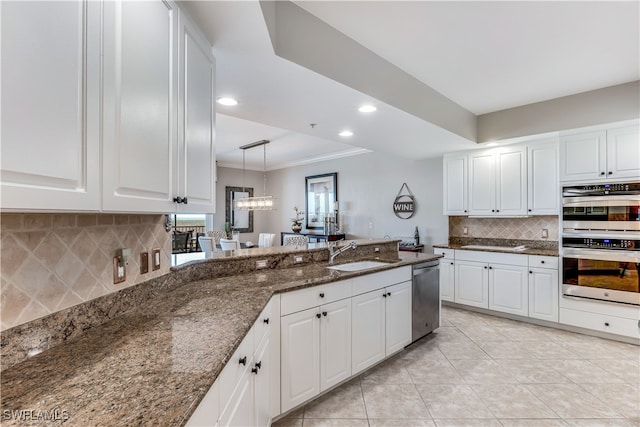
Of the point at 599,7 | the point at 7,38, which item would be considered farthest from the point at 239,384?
the point at 599,7

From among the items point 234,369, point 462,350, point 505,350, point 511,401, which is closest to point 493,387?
point 511,401

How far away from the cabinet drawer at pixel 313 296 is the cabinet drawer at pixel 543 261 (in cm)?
280

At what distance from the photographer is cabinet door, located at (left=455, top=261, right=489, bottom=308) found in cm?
404

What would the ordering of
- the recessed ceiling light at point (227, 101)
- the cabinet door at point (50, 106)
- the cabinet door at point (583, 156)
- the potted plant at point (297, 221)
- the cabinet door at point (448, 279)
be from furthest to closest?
the potted plant at point (297, 221) < the cabinet door at point (448, 279) < the cabinet door at point (583, 156) < the recessed ceiling light at point (227, 101) < the cabinet door at point (50, 106)

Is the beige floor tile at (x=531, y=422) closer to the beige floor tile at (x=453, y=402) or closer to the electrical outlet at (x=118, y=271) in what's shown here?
the beige floor tile at (x=453, y=402)

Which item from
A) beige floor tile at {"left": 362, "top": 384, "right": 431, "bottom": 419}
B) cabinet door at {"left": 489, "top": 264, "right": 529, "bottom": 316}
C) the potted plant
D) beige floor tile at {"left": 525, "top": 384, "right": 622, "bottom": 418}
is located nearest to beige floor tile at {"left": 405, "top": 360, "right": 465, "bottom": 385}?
beige floor tile at {"left": 362, "top": 384, "right": 431, "bottom": 419}

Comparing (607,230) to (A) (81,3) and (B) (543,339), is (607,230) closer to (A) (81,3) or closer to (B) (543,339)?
(B) (543,339)

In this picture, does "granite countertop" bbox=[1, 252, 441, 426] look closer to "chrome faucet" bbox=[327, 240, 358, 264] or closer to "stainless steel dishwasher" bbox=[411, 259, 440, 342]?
"chrome faucet" bbox=[327, 240, 358, 264]

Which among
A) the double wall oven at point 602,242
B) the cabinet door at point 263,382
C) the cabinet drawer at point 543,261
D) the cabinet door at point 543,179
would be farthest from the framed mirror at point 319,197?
the cabinet door at point 263,382

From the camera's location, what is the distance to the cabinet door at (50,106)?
0.63m

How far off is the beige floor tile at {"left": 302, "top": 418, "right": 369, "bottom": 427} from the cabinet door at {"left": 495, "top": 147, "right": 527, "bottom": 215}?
132 inches

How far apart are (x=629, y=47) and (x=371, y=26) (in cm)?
217

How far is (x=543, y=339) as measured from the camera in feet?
10.8

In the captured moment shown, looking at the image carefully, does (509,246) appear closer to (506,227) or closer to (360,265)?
(506,227)
